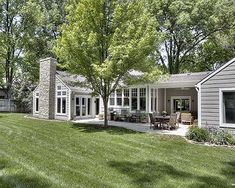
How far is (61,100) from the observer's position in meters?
23.0

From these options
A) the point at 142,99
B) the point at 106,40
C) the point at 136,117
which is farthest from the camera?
the point at 142,99

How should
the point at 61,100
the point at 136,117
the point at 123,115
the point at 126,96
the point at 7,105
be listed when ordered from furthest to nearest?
the point at 7,105, the point at 126,96, the point at 61,100, the point at 123,115, the point at 136,117

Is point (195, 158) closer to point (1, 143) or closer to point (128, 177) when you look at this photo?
point (128, 177)

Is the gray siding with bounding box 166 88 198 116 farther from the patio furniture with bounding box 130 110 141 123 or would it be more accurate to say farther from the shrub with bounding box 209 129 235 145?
the shrub with bounding box 209 129 235 145

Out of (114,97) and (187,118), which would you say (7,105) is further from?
(187,118)

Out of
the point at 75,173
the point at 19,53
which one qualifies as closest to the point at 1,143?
the point at 75,173

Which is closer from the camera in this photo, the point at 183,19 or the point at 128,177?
the point at 128,177

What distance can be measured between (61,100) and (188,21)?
53.4ft

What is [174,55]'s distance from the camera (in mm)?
37031

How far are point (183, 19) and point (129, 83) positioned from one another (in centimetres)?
1583

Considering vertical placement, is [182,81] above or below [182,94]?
above

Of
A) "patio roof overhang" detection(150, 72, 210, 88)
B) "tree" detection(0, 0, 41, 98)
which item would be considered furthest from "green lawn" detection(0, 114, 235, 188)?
"tree" detection(0, 0, 41, 98)

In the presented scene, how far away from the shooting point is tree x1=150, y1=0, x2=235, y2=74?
30.0 meters

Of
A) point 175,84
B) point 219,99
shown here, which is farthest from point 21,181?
point 175,84
